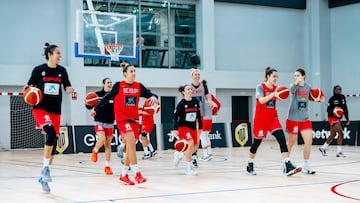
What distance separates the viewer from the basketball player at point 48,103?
7566 millimetres

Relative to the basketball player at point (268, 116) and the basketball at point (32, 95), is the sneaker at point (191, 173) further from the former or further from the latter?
the basketball at point (32, 95)

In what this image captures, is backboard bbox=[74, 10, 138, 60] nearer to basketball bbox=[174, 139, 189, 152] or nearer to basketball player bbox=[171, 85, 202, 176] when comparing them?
basketball player bbox=[171, 85, 202, 176]

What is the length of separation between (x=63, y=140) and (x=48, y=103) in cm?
958

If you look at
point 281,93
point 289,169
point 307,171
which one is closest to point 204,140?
point 307,171

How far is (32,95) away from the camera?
24.3 feet

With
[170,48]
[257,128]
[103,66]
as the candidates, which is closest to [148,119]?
[257,128]

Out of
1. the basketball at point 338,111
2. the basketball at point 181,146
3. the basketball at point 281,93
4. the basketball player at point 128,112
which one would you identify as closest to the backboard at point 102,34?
the basketball at point 338,111

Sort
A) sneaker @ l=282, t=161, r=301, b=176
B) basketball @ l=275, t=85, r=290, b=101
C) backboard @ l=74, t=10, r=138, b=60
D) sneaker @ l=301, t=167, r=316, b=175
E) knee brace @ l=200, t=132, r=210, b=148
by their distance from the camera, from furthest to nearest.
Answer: backboard @ l=74, t=10, r=138, b=60, knee brace @ l=200, t=132, r=210, b=148, sneaker @ l=301, t=167, r=316, b=175, sneaker @ l=282, t=161, r=301, b=176, basketball @ l=275, t=85, r=290, b=101

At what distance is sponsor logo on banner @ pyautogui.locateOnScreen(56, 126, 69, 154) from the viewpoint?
16.9 metres

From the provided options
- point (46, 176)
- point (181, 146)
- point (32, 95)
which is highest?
point (32, 95)

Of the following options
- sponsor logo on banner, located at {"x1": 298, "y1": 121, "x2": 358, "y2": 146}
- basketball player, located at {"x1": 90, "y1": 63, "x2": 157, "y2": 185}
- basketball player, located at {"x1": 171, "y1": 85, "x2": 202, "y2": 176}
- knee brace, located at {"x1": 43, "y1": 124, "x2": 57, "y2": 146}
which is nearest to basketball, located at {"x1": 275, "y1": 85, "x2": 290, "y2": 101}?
basketball player, located at {"x1": 171, "y1": 85, "x2": 202, "y2": 176}

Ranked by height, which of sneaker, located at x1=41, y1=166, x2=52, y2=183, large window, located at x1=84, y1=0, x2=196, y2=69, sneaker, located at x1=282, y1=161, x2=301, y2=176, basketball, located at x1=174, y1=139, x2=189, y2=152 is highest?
large window, located at x1=84, y1=0, x2=196, y2=69

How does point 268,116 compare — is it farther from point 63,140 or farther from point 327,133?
point 327,133

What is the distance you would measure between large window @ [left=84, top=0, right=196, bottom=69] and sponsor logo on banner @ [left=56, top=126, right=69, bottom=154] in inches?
217
